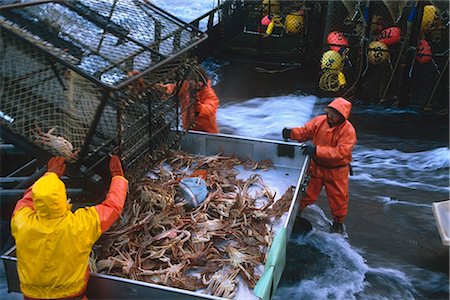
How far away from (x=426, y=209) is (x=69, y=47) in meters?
5.70

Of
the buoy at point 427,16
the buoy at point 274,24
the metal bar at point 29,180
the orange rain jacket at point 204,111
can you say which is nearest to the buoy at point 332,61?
the buoy at point 427,16

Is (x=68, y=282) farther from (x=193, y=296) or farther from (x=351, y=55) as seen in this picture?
(x=351, y=55)

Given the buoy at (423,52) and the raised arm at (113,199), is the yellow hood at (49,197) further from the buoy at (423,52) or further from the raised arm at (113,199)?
the buoy at (423,52)

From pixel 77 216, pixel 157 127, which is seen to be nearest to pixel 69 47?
pixel 157 127

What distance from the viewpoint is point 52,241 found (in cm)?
323

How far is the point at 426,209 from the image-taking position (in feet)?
23.8

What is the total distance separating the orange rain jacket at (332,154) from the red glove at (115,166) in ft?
7.60

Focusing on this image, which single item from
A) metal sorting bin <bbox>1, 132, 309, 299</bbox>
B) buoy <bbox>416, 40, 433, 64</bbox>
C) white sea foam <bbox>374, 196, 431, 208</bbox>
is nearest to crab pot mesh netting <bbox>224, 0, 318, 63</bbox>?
buoy <bbox>416, 40, 433, 64</bbox>

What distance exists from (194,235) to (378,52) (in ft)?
25.8

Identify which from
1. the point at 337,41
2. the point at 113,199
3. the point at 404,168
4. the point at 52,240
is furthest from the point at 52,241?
the point at 337,41

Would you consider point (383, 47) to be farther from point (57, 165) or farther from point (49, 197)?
point (49, 197)

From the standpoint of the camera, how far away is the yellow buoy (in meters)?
13.5

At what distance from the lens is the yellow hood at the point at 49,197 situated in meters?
3.10

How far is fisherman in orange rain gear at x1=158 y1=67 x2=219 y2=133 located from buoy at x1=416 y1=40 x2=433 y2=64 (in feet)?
20.4
